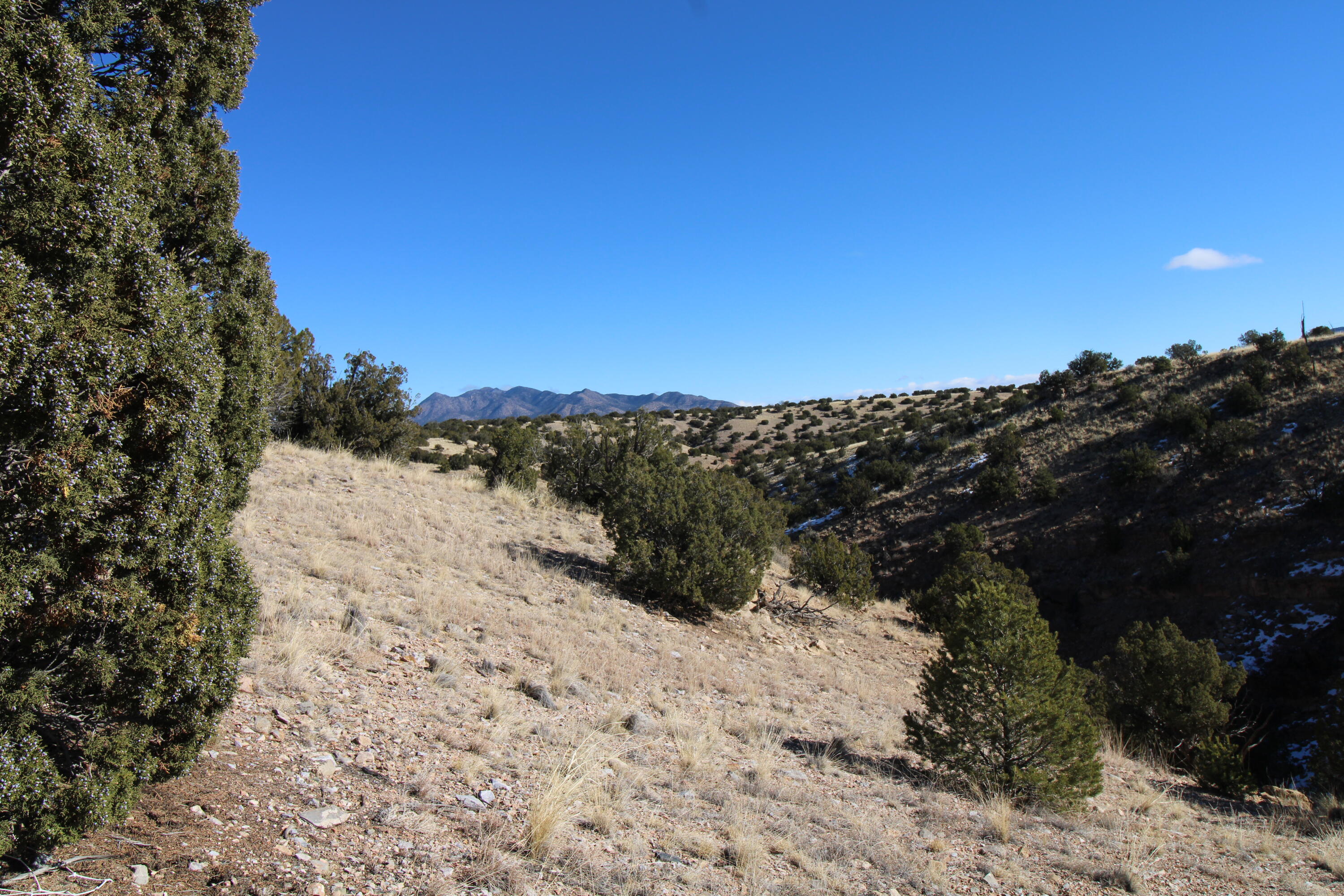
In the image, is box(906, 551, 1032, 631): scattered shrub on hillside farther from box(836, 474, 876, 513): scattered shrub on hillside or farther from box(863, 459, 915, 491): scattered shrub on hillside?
box(863, 459, 915, 491): scattered shrub on hillside

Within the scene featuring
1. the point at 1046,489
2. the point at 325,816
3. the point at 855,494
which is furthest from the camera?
the point at 855,494

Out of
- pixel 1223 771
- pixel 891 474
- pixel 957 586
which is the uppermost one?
pixel 891 474

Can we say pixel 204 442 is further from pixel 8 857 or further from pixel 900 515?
pixel 900 515

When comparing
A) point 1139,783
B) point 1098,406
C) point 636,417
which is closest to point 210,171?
point 1139,783

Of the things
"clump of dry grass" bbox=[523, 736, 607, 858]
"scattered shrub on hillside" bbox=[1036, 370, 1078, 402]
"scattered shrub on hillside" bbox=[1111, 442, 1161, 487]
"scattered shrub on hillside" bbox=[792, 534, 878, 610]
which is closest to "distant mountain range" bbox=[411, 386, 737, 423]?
"scattered shrub on hillside" bbox=[1036, 370, 1078, 402]

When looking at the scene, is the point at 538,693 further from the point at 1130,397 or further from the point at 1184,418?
the point at 1130,397

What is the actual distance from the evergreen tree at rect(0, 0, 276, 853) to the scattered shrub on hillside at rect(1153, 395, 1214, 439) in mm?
32428

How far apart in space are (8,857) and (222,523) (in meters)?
1.65

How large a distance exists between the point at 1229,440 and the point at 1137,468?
9.95 ft

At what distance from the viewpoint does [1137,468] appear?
1017 inches

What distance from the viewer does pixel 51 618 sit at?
2.84 m

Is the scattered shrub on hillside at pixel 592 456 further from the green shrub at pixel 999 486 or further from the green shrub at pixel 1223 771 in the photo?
the green shrub at pixel 999 486

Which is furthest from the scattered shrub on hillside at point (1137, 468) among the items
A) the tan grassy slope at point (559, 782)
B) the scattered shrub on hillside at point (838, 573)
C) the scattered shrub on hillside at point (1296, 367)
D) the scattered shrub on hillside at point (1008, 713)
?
the scattered shrub on hillside at point (1008, 713)

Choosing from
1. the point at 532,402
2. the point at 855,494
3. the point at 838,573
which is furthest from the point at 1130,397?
the point at 532,402
